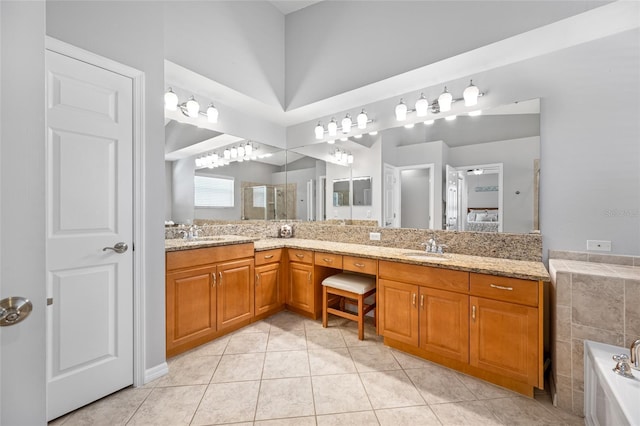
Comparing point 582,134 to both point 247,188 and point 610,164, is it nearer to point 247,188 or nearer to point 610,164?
point 610,164

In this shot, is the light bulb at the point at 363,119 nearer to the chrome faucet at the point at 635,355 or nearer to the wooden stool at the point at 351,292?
the wooden stool at the point at 351,292

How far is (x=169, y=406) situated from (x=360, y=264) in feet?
A: 5.66

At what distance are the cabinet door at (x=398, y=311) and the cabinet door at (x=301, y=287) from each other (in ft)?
2.69

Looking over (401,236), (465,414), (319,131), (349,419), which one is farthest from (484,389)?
(319,131)

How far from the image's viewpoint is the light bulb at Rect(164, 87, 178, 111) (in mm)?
2562

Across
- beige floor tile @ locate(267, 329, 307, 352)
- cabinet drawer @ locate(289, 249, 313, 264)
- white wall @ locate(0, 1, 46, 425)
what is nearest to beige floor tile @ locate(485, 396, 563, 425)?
beige floor tile @ locate(267, 329, 307, 352)

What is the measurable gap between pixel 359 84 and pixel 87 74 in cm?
220

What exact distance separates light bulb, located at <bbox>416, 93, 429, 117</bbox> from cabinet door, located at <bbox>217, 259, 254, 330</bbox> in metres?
2.25

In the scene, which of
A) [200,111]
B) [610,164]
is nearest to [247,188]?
[200,111]

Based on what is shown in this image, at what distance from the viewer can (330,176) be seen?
3.54 metres

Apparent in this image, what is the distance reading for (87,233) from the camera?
1.67 m

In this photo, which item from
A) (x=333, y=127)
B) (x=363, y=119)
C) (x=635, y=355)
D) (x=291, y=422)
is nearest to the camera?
(x=635, y=355)

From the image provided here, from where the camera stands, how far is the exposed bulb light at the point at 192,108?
2678 mm

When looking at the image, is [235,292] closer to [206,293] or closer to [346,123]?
[206,293]
